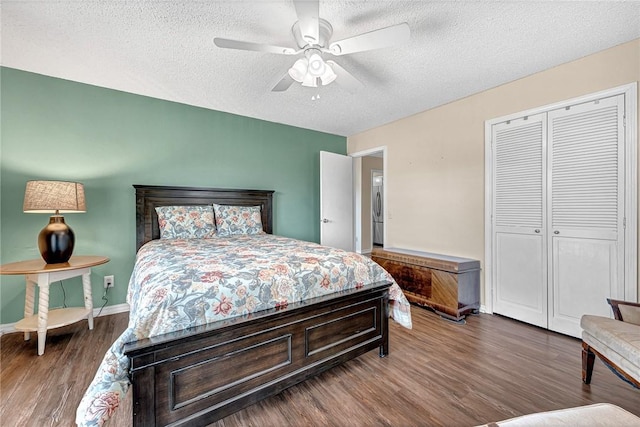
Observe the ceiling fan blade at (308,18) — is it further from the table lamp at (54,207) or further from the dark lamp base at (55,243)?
the dark lamp base at (55,243)

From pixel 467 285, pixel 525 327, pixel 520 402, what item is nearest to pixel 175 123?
pixel 467 285

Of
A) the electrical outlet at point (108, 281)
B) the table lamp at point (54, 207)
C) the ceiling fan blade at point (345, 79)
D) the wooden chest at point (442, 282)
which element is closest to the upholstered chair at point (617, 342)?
the wooden chest at point (442, 282)

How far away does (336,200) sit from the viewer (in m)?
4.49

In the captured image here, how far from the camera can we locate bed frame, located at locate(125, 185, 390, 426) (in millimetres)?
1185

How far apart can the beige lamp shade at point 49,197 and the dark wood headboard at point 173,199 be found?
68 centimetres

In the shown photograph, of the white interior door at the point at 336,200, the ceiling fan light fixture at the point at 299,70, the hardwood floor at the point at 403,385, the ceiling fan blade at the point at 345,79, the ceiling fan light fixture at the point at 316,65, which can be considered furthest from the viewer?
the white interior door at the point at 336,200

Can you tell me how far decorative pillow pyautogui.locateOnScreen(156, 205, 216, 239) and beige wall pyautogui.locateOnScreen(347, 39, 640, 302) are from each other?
2570 millimetres

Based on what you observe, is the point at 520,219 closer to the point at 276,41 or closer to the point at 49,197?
the point at 276,41

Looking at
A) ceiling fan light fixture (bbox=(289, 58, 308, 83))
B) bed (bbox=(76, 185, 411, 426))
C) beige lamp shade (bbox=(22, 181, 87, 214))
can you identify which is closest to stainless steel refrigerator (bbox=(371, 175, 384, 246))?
bed (bbox=(76, 185, 411, 426))

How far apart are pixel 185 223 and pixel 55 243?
→ 1.05 meters

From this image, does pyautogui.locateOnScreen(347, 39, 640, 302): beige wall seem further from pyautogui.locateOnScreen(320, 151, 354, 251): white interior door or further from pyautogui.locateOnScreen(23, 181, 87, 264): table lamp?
pyautogui.locateOnScreen(23, 181, 87, 264): table lamp

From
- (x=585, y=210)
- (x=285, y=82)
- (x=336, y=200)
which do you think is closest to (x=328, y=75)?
(x=285, y=82)

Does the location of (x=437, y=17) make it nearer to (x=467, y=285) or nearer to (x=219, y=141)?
(x=467, y=285)

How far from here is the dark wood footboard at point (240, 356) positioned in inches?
46.5
